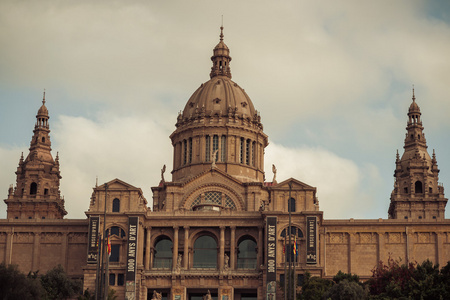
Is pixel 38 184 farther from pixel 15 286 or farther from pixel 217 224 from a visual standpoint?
pixel 15 286

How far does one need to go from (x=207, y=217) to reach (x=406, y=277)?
28.8 m

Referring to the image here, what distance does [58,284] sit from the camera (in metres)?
118

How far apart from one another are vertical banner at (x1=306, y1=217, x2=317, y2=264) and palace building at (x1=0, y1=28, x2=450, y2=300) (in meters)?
0.12

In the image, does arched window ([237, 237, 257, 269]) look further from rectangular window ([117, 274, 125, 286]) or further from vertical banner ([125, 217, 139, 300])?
rectangular window ([117, 274, 125, 286])

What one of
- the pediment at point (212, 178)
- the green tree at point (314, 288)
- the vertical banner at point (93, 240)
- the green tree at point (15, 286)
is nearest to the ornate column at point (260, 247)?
the green tree at point (314, 288)

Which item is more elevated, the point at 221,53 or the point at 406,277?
the point at 221,53

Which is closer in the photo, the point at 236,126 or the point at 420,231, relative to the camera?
the point at 420,231

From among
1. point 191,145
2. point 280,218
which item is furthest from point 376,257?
point 191,145

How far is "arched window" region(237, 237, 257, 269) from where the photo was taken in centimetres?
12762

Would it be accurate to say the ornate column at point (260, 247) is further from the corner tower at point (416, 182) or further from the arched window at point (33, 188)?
the arched window at point (33, 188)

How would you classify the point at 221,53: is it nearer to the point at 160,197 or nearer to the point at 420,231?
the point at 160,197

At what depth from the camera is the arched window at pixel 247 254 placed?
12762cm

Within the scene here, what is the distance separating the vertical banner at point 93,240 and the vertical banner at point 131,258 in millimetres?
4287

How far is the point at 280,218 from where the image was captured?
125 m
